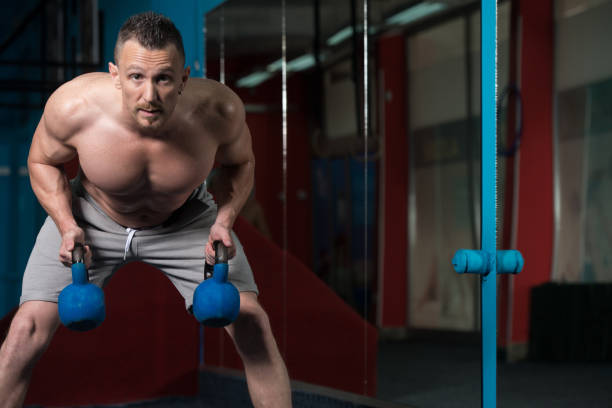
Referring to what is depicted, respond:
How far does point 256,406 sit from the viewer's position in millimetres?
1920

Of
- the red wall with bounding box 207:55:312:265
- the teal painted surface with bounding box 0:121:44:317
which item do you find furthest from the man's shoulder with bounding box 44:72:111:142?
the teal painted surface with bounding box 0:121:44:317

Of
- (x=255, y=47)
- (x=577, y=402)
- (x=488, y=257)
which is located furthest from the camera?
(x=255, y=47)

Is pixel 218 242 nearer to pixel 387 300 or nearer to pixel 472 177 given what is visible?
pixel 387 300

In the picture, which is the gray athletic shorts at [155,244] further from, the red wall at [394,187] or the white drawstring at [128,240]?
the red wall at [394,187]

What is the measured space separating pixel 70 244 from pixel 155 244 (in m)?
0.31

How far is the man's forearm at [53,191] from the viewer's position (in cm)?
187

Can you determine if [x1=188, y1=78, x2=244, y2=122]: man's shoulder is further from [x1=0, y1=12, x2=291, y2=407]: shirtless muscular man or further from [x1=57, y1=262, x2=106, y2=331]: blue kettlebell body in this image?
[x1=57, y1=262, x2=106, y2=331]: blue kettlebell body

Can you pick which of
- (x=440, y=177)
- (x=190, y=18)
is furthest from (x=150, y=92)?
(x=440, y=177)

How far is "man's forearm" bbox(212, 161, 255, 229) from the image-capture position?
78.0 inches

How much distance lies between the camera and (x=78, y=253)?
5.67ft

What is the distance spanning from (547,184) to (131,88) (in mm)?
2703

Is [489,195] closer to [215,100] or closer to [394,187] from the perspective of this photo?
[215,100]

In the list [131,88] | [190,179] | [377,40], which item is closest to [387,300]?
[377,40]

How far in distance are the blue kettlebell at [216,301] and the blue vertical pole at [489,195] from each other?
57 centimetres
